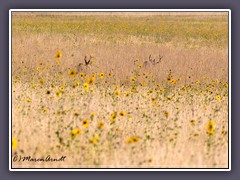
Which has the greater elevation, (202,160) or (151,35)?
(151,35)

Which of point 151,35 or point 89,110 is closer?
point 89,110

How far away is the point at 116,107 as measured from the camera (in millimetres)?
8438

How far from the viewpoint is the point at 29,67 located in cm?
1206

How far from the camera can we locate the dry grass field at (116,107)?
18.8 feet

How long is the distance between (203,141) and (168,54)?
6977 mm

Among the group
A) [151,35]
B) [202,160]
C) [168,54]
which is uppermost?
[151,35]

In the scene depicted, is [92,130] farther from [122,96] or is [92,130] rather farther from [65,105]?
[122,96]

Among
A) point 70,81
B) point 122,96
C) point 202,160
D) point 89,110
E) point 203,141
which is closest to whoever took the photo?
point 202,160

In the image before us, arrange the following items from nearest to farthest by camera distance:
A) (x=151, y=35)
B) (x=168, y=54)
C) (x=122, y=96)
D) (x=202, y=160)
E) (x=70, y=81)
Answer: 1. (x=202, y=160)
2. (x=122, y=96)
3. (x=70, y=81)
4. (x=168, y=54)
5. (x=151, y=35)

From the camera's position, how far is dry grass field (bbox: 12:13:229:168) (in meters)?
5.72

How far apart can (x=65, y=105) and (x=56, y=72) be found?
11.1ft

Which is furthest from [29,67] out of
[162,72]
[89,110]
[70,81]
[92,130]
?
[92,130]

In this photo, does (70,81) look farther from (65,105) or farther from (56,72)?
(65,105)

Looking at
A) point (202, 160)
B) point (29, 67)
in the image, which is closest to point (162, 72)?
point (29, 67)
